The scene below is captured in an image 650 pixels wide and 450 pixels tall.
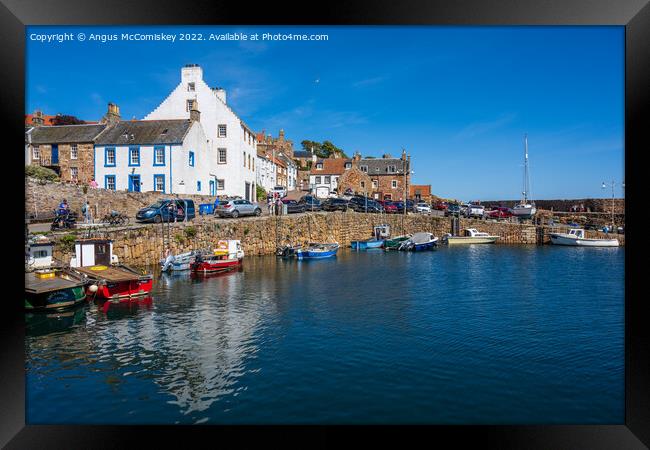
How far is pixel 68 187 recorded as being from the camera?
21.6 metres

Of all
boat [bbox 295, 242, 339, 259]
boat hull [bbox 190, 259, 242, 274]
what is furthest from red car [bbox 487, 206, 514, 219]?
boat hull [bbox 190, 259, 242, 274]

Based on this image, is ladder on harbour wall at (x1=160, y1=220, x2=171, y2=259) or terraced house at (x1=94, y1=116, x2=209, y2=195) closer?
ladder on harbour wall at (x1=160, y1=220, x2=171, y2=259)

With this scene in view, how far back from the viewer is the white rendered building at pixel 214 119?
34.3 metres

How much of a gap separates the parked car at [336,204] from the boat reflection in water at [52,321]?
26822 mm

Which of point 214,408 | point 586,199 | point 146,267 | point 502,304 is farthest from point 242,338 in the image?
point 586,199

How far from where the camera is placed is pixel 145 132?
3019 centimetres

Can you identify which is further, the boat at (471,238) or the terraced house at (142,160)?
the boat at (471,238)

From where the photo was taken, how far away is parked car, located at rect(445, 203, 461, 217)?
46791 mm

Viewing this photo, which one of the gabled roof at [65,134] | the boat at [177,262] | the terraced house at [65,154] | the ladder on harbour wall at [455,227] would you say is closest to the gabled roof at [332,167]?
the ladder on harbour wall at [455,227]

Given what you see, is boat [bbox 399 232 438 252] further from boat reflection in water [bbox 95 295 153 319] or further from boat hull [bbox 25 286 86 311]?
boat hull [bbox 25 286 86 311]

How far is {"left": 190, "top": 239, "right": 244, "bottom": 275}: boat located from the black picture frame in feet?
58.2

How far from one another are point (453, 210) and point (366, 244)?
46.6ft

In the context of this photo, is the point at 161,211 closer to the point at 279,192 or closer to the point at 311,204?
the point at 311,204
